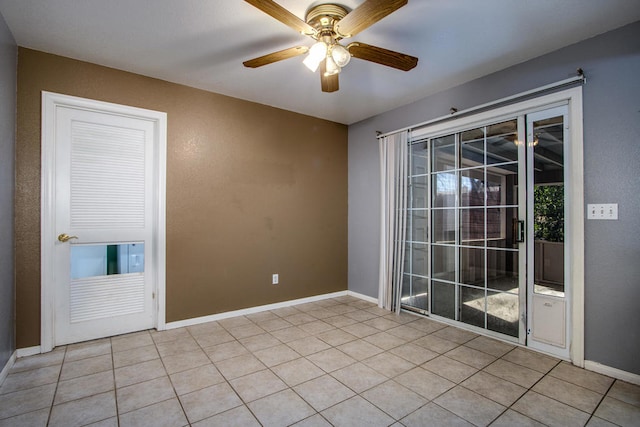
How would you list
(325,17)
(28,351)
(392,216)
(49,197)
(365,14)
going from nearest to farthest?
1. (365,14)
2. (325,17)
3. (28,351)
4. (49,197)
5. (392,216)

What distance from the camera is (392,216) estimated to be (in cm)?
379

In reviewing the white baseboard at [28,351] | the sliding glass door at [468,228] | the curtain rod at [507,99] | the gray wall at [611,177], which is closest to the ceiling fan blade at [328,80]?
the curtain rod at [507,99]

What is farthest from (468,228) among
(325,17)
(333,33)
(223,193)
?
(223,193)

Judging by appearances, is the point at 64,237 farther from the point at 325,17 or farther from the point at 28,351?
the point at 325,17

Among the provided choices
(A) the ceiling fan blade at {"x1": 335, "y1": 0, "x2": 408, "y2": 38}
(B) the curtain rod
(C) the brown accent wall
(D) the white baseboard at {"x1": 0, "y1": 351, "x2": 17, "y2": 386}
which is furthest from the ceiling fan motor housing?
(D) the white baseboard at {"x1": 0, "y1": 351, "x2": 17, "y2": 386}

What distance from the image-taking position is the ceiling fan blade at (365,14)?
161 cm

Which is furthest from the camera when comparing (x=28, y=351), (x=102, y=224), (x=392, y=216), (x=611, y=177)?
(x=392, y=216)

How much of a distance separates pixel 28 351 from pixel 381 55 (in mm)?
3635

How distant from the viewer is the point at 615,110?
2.26 metres

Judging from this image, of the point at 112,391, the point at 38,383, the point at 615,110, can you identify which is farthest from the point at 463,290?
the point at 38,383

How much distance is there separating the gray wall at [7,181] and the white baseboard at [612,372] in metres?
4.30

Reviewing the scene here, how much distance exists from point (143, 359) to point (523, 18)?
3856 millimetres

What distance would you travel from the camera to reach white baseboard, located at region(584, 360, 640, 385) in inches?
85.3

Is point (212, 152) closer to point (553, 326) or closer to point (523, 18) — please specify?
point (523, 18)
